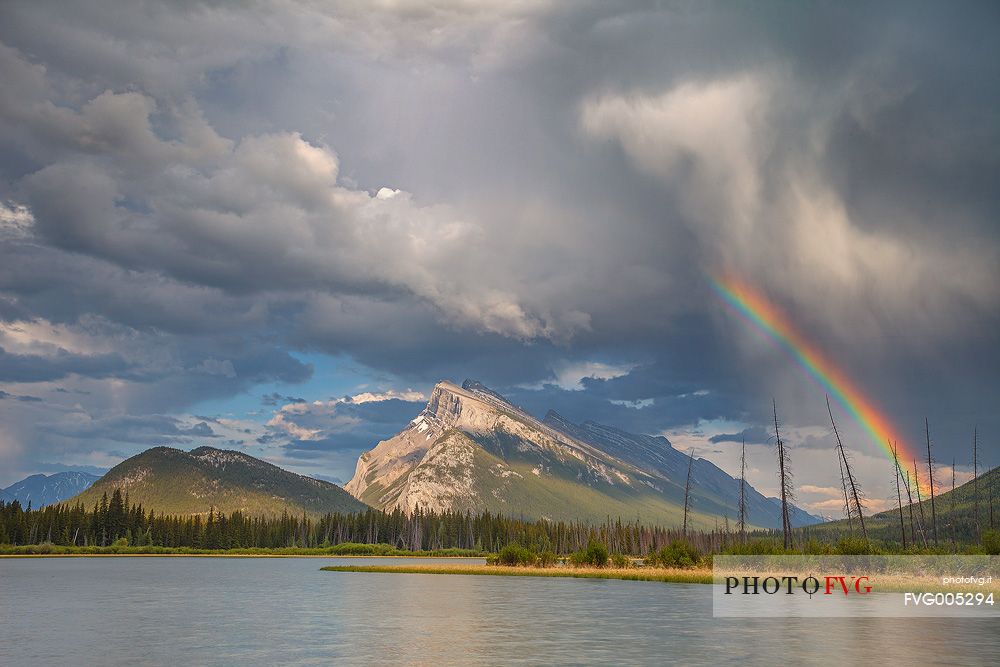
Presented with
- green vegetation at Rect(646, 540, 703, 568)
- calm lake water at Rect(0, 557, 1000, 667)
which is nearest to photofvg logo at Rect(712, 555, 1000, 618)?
calm lake water at Rect(0, 557, 1000, 667)

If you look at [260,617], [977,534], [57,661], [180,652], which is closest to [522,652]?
[180,652]

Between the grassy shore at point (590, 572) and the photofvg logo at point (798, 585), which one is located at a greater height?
the photofvg logo at point (798, 585)

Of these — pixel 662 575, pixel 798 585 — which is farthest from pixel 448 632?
pixel 662 575

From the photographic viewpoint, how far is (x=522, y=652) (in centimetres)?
4469

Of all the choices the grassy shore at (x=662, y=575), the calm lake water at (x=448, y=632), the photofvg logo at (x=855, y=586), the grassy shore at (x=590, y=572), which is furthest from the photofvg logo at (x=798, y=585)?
the calm lake water at (x=448, y=632)

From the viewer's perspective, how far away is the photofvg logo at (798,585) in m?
92.3

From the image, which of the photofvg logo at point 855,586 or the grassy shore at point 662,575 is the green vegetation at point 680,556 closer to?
the grassy shore at point 662,575

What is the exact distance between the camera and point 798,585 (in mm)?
99938

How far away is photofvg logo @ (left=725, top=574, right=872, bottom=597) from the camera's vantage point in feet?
303

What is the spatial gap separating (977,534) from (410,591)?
165860 millimetres

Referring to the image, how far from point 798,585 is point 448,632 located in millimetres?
62666

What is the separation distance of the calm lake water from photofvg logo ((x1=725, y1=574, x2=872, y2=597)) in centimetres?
1183

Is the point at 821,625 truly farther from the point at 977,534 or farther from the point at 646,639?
the point at 977,534

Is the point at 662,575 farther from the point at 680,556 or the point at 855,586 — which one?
the point at 855,586
